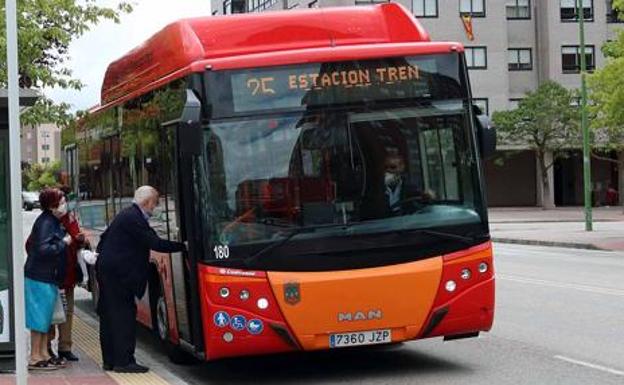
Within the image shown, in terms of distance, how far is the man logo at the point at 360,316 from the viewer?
775cm

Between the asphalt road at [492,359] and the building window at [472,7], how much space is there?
147ft

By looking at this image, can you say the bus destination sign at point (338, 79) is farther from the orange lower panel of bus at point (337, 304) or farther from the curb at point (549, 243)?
the curb at point (549, 243)

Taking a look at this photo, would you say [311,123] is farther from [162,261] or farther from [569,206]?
[569,206]

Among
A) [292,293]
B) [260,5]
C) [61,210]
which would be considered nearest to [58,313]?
[61,210]

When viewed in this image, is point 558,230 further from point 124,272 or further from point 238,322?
point 238,322

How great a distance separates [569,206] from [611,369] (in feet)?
174

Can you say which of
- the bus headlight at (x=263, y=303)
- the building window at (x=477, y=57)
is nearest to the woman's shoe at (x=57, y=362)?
the bus headlight at (x=263, y=303)

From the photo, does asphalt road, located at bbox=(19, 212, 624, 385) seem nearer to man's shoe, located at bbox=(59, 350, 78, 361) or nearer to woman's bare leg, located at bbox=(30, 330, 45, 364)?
man's shoe, located at bbox=(59, 350, 78, 361)

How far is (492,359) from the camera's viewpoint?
9.19 meters

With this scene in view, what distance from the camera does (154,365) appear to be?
934 centimetres

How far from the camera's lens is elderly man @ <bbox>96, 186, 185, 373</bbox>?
8375 millimetres

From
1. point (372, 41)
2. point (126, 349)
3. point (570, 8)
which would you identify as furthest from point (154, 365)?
point (570, 8)

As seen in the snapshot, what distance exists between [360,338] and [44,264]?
2.93 meters

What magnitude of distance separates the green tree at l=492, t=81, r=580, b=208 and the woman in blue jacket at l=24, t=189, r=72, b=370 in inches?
1767
